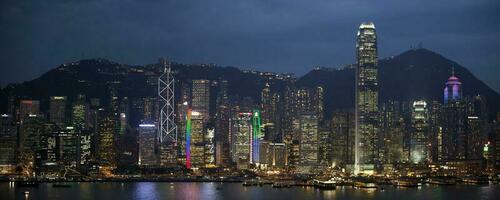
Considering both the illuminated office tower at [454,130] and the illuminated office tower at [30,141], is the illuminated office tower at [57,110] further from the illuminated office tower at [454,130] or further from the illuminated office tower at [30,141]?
the illuminated office tower at [454,130]

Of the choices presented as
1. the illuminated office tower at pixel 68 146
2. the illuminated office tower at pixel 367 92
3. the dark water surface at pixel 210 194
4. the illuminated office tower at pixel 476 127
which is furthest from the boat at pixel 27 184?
the illuminated office tower at pixel 476 127

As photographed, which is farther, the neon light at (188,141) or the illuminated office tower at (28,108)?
the neon light at (188,141)

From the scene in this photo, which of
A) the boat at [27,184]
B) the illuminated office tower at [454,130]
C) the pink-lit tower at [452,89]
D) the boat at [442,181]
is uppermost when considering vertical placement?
the pink-lit tower at [452,89]

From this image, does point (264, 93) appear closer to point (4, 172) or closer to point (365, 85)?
point (365, 85)

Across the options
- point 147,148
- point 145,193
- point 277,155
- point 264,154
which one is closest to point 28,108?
point 147,148

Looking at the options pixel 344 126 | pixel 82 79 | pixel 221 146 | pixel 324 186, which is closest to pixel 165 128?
pixel 221 146

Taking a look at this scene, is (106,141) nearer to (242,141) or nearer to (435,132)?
(242,141)
